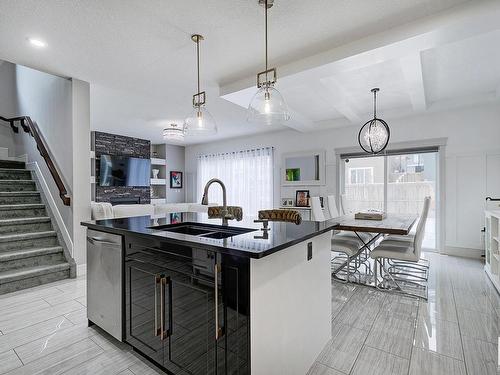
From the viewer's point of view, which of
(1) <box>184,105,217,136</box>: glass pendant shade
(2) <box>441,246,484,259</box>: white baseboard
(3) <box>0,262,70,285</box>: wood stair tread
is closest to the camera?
(1) <box>184,105,217,136</box>: glass pendant shade

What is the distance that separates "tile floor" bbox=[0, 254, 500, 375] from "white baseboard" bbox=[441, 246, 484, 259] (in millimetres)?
1604

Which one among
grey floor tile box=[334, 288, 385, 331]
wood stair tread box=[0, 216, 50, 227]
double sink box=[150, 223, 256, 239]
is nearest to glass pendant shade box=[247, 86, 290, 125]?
double sink box=[150, 223, 256, 239]

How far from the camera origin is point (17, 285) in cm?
294

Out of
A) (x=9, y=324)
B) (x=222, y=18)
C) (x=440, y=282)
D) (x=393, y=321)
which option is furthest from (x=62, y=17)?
(x=440, y=282)

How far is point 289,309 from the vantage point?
143cm

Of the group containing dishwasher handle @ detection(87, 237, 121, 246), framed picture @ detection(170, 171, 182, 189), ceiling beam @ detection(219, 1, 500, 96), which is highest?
ceiling beam @ detection(219, 1, 500, 96)

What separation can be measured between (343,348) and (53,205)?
406 centimetres

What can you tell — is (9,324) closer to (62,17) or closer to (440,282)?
(62,17)

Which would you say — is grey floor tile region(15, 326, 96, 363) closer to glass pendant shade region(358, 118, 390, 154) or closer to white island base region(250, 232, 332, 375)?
white island base region(250, 232, 332, 375)

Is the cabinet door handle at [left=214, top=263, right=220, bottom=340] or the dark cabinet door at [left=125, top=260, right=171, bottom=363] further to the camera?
the dark cabinet door at [left=125, top=260, right=171, bottom=363]

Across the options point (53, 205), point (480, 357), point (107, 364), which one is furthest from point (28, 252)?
point (480, 357)

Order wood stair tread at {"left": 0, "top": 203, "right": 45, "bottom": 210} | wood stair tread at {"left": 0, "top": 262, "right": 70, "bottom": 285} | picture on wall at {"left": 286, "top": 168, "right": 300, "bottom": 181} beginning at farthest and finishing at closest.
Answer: picture on wall at {"left": 286, "top": 168, "right": 300, "bottom": 181} → wood stair tread at {"left": 0, "top": 203, "right": 45, "bottom": 210} → wood stair tread at {"left": 0, "top": 262, "right": 70, "bottom": 285}

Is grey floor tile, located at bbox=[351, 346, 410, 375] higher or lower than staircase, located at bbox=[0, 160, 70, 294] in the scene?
lower

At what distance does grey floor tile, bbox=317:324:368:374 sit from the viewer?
5.63 ft
